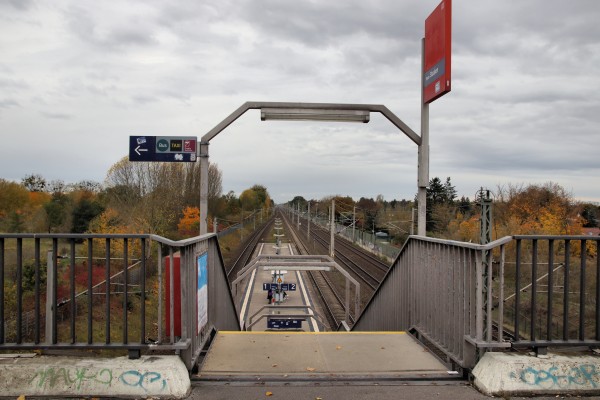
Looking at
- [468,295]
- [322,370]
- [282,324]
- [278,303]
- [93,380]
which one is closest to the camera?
[93,380]

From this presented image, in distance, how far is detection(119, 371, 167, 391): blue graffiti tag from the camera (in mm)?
4098

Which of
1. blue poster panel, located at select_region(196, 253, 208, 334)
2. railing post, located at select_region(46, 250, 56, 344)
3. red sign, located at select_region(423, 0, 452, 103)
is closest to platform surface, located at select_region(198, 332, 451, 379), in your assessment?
blue poster panel, located at select_region(196, 253, 208, 334)

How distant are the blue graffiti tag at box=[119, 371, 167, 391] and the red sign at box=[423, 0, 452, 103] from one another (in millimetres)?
4681

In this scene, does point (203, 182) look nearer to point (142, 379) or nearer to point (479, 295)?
point (142, 379)

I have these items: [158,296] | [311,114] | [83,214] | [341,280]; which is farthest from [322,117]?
[83,214]

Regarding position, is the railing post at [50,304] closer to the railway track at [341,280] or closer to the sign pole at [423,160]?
the sign pole at [423,160]

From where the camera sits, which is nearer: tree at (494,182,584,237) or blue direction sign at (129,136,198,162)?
blue direction sign at (129,136,198,162)

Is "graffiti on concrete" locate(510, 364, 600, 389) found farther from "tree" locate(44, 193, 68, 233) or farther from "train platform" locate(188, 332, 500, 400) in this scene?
"tree" locate(44, 193, 68, 233)

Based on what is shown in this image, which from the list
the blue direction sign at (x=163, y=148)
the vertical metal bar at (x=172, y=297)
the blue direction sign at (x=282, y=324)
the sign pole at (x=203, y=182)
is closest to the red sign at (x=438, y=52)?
the sign pole at (x=203, y=182)

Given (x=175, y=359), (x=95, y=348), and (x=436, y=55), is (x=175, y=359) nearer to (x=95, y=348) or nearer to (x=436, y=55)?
(x=95, y=348)

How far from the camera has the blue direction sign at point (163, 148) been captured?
652 centimetres

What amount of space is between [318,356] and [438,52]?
418 cm

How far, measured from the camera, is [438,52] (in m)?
6.20

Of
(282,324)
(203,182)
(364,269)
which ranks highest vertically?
(203,182)
